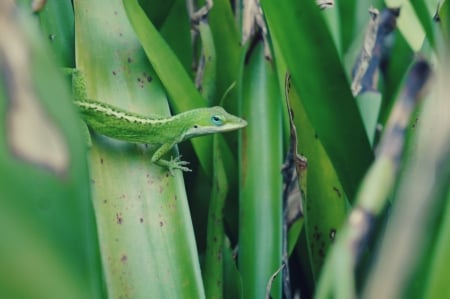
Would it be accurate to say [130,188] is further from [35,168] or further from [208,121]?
[35,168]

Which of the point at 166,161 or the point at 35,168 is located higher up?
the point at 35,168

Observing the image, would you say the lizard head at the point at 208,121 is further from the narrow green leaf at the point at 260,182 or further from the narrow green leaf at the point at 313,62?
the narrow green leaf at the point at 313,62

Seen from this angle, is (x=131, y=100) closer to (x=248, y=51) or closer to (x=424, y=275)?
(x=248, y=51)

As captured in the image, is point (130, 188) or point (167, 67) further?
point (167, 67)

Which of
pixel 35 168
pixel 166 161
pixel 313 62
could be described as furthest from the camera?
pixel 166 161

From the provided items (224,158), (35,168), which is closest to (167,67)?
(224,158)

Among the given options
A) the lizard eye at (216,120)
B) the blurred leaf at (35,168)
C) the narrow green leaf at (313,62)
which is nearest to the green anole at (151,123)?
the lizard eye at (216,120)

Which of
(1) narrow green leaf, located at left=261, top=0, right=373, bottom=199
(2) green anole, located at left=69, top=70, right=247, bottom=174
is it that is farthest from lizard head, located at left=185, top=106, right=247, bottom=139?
(1) narrow green leaf, located at left=261, top=0, right=373, bottom=199

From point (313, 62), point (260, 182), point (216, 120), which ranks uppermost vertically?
point (313, 62)
